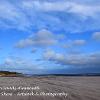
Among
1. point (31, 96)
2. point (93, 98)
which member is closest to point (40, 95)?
point (31, 96)

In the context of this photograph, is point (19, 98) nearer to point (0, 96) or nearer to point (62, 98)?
point (0, 96)

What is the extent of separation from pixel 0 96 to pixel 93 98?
192 inches

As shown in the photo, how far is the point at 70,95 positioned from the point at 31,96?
2.13 m

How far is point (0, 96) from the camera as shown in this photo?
45.1 ft

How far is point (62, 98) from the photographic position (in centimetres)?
1328

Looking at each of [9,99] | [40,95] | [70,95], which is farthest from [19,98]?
[70,95]

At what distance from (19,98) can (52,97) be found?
1727 mm

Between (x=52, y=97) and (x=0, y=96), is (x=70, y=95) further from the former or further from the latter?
(x=0, y=96)

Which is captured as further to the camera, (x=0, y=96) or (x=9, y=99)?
(x=0, y=96)

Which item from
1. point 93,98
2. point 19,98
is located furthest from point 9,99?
point 93,98

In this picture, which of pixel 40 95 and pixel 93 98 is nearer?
pixel 93 98

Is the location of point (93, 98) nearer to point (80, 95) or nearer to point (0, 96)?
point (80, 95)

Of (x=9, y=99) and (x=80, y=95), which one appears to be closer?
(x=9, y=99)

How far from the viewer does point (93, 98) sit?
1315 cm
